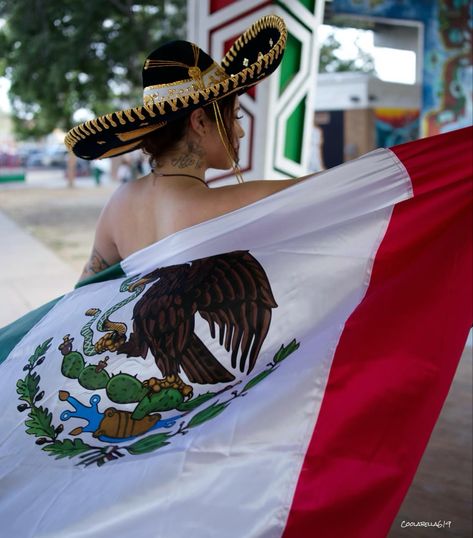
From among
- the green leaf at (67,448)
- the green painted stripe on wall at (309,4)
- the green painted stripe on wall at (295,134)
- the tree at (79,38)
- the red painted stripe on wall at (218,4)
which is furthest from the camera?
the tree at (79,38)

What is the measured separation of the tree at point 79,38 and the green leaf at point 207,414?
1283 centimetres

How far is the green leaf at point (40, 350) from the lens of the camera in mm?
2066

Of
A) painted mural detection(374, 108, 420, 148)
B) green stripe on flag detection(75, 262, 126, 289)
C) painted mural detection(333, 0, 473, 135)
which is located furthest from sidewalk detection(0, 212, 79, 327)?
painted mural detection(374, 108, 420, 148)

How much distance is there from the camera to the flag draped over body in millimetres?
1615

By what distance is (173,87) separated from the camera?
6.61 feet

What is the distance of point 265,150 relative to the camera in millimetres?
5352

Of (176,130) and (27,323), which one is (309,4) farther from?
(27,323)

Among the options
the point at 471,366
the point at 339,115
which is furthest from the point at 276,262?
the point at 339,115

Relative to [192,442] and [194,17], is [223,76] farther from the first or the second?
[194,17]

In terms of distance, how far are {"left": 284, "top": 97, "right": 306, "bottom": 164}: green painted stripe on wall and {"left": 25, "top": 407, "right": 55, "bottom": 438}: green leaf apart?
13.0 ft

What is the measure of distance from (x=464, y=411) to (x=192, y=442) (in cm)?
246

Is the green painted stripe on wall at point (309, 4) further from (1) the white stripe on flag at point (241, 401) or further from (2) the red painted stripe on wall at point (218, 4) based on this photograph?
(1) the white stripe on flag at point (241, 401)

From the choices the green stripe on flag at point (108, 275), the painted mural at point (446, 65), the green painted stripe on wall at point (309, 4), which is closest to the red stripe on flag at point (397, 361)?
the green stripe on flag at point (108, 275)

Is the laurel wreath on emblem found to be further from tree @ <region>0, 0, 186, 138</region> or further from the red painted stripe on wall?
tree @ <region>0, 0, 186, 138</region>
